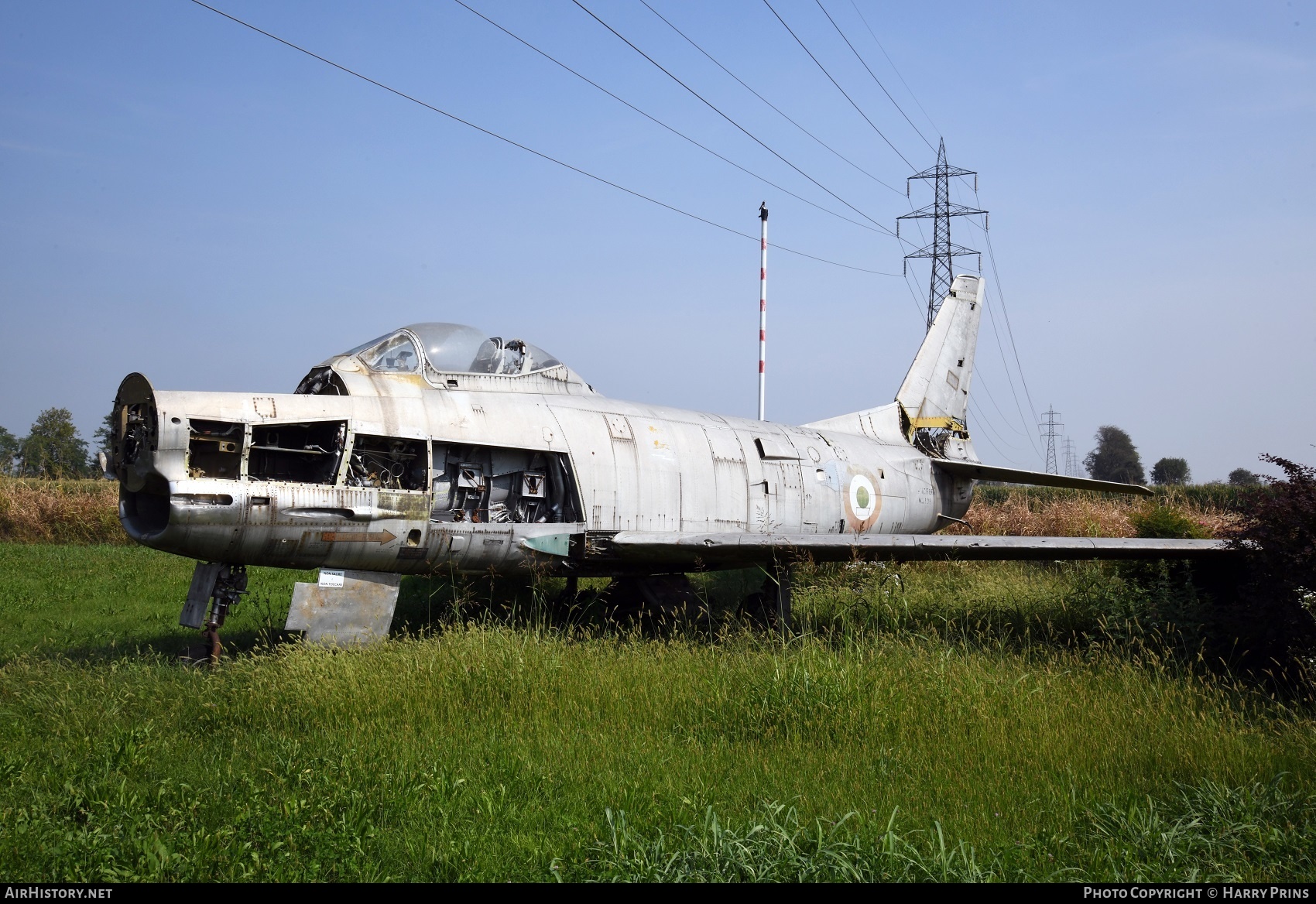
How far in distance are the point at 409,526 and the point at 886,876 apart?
6.14 meters

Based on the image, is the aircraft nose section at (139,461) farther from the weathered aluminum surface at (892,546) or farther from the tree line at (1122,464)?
the tree line at (1122,464)

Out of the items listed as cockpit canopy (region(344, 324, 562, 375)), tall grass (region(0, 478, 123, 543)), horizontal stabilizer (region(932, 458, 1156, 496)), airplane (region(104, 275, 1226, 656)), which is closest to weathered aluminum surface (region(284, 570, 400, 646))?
airplane (region(104, 275, 1226, 656))

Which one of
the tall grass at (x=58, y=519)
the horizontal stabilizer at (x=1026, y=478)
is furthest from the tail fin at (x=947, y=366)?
the tall grass at (x=58, y=519)

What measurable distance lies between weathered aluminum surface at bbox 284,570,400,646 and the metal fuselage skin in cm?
18

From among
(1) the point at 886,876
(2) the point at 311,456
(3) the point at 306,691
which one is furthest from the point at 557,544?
(1) the point at 886,876

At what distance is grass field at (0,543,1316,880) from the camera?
446cm

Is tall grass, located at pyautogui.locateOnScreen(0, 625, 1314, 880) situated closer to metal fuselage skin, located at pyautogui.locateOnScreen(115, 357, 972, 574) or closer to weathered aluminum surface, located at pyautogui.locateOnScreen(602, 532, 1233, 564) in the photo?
metal fuselage skin, located at pyautogui.locateOnScreen(115, 357, 972, 574)

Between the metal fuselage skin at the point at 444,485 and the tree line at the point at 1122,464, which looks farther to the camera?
the tree line at the point at 1122,464

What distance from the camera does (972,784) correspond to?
18.0ft

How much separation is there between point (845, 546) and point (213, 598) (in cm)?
663

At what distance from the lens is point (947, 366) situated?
1766cm

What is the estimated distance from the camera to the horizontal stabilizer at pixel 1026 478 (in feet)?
47.2

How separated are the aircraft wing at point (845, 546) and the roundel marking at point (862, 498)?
3200 millimetres

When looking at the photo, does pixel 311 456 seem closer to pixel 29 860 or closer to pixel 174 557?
pixel 29 860
